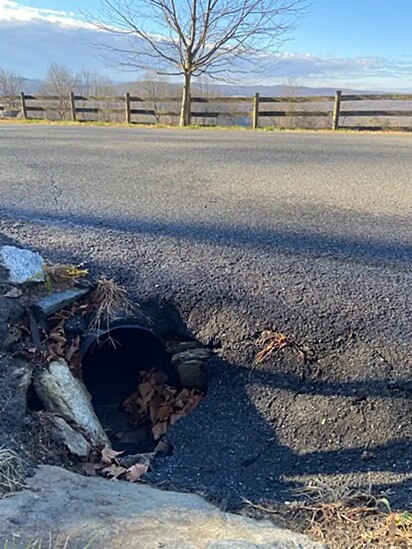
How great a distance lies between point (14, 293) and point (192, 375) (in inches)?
43.0

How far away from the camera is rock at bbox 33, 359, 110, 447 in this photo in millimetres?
2455

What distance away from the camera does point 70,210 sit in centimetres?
451

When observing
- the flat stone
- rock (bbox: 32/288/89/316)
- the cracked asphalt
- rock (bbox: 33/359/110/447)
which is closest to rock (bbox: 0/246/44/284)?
rock (bbox: 32/288/89/316)

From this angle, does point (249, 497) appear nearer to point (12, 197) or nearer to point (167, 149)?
point (12, 197)

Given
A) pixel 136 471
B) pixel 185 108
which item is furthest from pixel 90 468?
pixel 185 108

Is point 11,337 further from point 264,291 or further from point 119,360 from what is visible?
point 264,291

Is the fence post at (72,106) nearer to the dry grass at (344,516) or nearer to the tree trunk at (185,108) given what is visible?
the tree trunk at (185,108)

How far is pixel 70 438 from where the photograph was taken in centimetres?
230

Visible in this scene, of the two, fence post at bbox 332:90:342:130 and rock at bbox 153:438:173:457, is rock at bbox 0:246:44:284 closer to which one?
rock at bbox 153:438:173:457

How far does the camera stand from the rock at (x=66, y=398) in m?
2.46

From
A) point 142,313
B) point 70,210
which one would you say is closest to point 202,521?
point 142,313

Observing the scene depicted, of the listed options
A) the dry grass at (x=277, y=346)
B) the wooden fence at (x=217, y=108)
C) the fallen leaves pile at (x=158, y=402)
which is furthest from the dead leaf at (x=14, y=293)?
the wooden fence at (x=217, y=108)

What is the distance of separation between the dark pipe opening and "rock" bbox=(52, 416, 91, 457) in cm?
47

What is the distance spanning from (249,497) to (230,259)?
5.55ft
